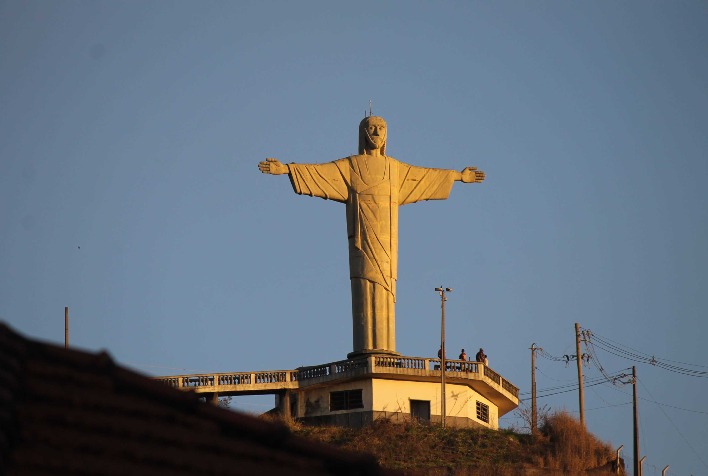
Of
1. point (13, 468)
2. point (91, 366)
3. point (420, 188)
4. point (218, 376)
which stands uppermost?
point (420, 188)

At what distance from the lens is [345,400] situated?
174ft

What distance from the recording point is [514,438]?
51.6 m

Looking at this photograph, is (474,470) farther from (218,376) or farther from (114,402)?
(114,402)

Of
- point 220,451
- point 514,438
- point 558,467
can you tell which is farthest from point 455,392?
point 220,451

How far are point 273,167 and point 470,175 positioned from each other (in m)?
7.94

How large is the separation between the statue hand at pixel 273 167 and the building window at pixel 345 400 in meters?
8.38

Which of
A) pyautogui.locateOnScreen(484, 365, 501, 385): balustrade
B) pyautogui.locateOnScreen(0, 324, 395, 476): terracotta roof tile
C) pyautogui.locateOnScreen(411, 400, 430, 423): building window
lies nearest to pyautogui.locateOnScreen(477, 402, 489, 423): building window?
pyautogui.locateOnScreen(484, 365, 501, 385): balustrade

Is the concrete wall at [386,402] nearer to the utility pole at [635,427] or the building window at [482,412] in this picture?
the building window at [482,412]

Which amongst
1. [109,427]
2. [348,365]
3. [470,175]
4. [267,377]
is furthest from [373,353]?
[109,427]

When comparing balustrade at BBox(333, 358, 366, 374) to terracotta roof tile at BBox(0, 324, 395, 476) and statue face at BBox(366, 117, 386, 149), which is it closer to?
statue face at BBox(366, 117, 386, 149)

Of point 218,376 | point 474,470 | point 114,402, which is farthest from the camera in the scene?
point 218,376

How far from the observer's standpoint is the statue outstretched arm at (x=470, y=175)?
5553cm

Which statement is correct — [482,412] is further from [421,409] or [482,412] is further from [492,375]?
[421,409]

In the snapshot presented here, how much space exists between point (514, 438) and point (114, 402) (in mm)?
41381
